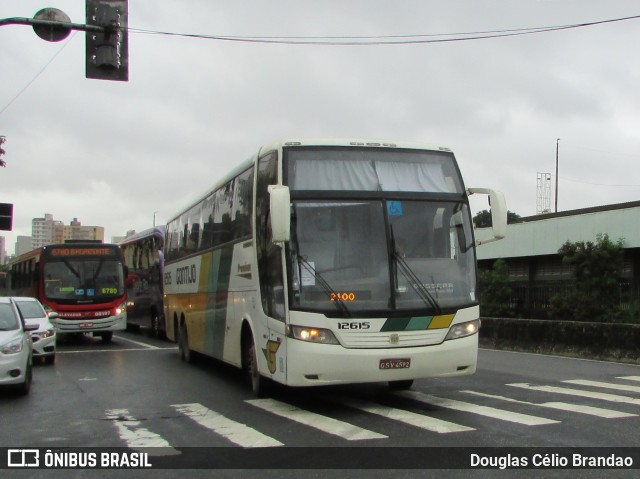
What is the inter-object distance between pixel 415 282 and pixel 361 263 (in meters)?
0.73

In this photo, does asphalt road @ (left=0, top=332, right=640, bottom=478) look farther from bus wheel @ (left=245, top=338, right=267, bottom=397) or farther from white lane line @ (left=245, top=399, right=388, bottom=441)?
bus wheel @ (left=245, top=338, right=267, bottom=397)

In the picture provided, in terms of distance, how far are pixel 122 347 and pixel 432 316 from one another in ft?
46.8

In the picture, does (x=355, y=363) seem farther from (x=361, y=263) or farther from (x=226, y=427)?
(x=226, y=427)

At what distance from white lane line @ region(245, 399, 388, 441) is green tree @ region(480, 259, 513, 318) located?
2265 centimetres

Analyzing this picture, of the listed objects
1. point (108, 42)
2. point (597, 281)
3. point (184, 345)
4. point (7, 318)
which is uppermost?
point (108, 42)

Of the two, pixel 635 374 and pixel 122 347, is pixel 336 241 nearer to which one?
pixel 635 374

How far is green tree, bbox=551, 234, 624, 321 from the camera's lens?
83.8 feet

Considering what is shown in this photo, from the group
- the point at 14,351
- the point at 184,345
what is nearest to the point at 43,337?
the point at 184,345

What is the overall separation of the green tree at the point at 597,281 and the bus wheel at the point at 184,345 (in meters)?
15.3

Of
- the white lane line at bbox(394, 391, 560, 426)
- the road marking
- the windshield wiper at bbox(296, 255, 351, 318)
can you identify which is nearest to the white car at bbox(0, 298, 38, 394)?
the road marking

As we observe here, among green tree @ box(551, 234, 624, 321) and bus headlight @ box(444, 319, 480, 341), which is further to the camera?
green tree @ box(551, 234, 624, 321)

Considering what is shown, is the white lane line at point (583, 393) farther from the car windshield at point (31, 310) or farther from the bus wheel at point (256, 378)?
the car windshield at point (31, 310)

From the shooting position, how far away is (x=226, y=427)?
840cm

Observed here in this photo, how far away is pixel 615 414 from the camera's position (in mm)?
9047
